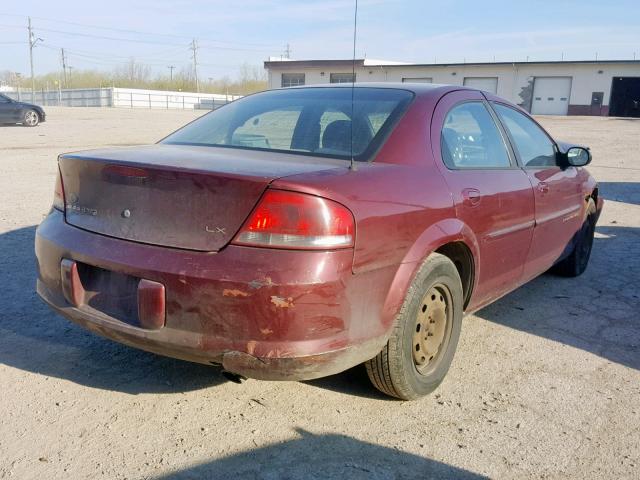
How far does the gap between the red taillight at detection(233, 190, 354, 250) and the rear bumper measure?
Result: 4 cm

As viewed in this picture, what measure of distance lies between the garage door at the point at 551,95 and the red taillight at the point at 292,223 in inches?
1971

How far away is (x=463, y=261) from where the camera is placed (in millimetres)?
3299

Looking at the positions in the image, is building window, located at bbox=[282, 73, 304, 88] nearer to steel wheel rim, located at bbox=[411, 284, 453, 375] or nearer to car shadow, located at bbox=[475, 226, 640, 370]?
car shadow, located at bbox=[475, 226, 640, 370]

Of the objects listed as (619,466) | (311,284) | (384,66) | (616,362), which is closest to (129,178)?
(311,284)

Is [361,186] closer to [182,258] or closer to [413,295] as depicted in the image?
[413,295]

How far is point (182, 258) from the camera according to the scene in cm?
240

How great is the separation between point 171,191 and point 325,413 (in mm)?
1285

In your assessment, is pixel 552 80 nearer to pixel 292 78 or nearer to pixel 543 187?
pixel 292 78

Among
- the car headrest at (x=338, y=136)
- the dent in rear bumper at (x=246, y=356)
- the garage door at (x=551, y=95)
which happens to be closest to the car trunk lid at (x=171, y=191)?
the car headrest at (x=338, y=136)

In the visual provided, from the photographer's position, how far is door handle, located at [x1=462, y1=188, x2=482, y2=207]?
3.15 meters

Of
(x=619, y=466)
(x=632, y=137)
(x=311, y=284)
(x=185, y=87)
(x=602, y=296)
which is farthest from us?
(x=185, y=87)

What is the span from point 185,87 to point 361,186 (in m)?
89.9

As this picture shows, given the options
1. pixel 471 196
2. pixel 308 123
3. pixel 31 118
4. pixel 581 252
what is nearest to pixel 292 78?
pixel 31 118

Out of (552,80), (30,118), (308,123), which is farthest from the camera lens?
(552,80)
